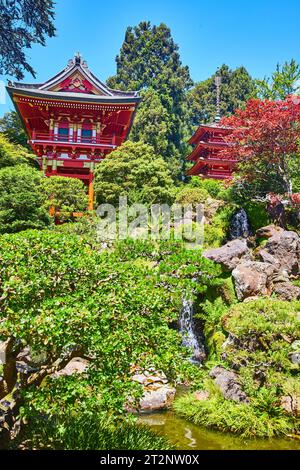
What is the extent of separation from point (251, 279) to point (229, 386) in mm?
4414

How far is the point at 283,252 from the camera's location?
44.7 feet

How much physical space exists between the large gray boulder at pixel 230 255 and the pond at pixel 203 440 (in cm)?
653

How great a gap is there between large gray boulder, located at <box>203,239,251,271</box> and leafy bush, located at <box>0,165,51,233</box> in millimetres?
6432

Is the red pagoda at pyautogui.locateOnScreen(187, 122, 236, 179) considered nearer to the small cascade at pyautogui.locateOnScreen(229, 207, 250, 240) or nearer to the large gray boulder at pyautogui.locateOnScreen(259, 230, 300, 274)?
the small cascade at pyautogui.locateOnScreen(229, 207, 250, 240)

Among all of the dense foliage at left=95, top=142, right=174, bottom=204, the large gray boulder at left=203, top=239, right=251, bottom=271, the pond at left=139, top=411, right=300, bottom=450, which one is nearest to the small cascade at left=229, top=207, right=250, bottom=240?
the large gray boulder at left=203, top=239, right=251, bottom=271

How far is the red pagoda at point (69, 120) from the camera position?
22031 millimetres

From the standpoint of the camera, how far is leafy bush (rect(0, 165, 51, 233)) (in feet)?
44.9

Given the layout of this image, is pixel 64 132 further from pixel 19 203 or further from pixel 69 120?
pixel 19 203

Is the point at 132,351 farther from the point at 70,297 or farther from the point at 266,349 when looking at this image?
the point at 266,349

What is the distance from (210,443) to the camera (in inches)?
265

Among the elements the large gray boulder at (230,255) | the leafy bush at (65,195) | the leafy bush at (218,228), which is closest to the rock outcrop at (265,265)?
the large gray boulder at (230,255)

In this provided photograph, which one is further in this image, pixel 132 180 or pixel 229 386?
pixel 132 180

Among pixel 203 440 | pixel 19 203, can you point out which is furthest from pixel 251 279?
pixel 19 203

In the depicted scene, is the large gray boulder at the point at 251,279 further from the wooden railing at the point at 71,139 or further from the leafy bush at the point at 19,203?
the wooden railing at the point at 71,139
